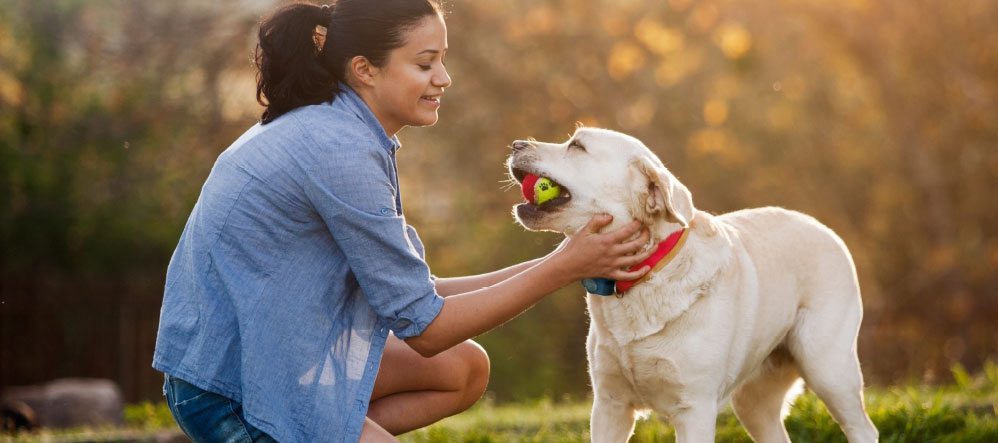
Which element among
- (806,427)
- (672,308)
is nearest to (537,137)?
(806,427)

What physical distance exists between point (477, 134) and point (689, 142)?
2.60 meters

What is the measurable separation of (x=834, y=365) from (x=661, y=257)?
102 centimetres

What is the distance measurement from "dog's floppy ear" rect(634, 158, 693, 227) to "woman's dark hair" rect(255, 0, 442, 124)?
901 millimetres

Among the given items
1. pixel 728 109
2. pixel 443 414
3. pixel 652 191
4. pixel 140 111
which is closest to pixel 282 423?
pixel 443 414

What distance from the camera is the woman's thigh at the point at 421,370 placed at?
11.9 feet

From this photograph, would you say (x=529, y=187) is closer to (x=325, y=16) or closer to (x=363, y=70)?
(x=363, y=70)

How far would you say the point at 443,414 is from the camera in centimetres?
379

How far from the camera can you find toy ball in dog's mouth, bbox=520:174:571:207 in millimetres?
3461

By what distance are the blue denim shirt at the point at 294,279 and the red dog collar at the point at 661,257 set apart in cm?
74

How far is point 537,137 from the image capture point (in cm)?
1157

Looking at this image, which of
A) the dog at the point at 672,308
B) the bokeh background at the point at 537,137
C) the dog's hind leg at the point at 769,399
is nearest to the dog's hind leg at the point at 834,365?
the dog at the point at 672,308

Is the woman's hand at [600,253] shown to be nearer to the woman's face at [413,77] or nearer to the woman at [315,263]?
the woman at [315,263]

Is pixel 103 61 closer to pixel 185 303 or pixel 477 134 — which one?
pixel 477 134

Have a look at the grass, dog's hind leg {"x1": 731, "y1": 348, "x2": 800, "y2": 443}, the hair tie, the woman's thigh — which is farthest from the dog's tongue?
the grass
